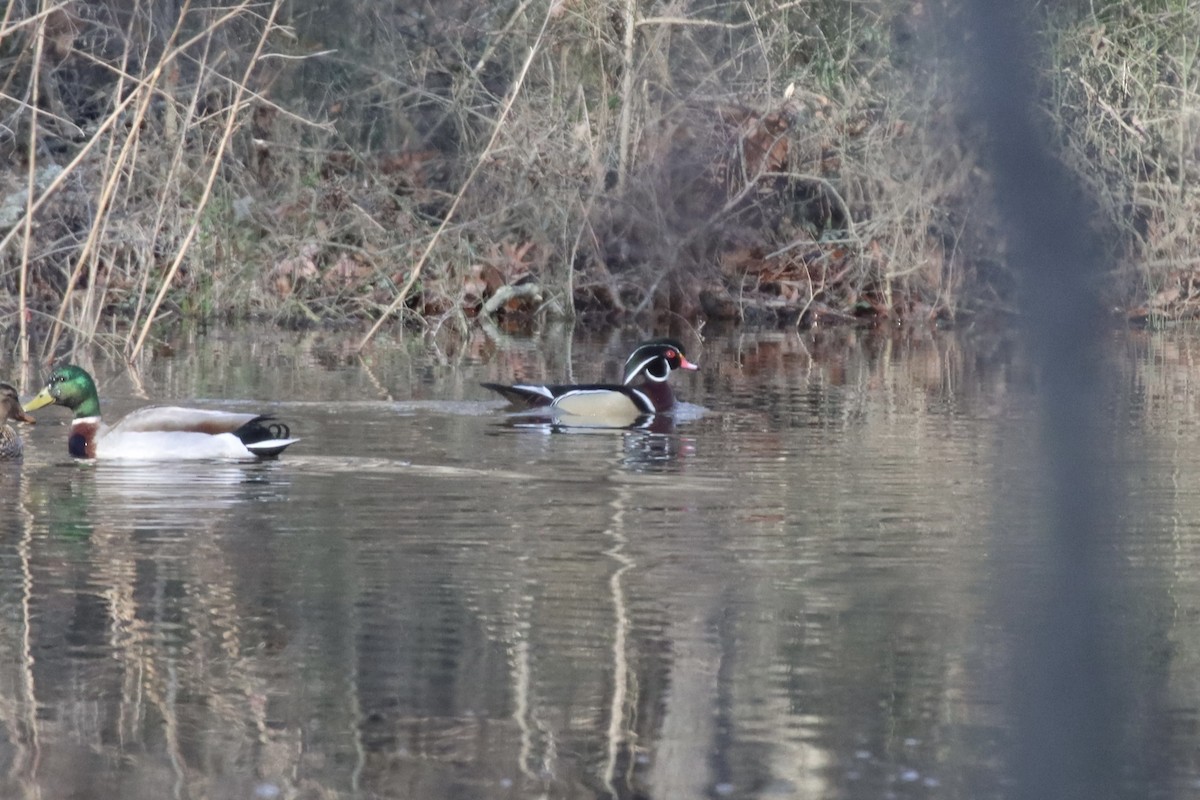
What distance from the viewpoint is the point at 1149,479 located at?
7.83m

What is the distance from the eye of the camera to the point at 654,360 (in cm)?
1413

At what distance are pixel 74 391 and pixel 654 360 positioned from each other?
4798mm

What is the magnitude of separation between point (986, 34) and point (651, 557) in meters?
6.13

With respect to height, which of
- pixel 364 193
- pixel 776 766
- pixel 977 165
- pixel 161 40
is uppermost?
pixel 161 40

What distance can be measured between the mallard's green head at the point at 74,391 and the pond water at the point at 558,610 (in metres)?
0.31

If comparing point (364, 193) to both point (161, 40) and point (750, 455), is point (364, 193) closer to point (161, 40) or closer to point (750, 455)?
point (161, 40)

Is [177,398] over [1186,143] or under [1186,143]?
under

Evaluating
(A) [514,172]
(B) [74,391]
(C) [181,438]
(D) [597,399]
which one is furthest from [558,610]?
(A) [514,172]

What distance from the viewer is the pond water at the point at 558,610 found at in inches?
153

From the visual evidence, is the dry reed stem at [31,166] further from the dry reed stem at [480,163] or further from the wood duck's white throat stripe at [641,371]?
the wood duck's white throat stripe at [641,371]

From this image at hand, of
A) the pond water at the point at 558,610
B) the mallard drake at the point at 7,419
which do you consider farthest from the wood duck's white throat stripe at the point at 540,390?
the mallard drake at the point at 7,419

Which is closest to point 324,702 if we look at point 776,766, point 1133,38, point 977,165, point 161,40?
point 776,766

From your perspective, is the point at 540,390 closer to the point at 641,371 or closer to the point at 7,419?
the point at 641,371

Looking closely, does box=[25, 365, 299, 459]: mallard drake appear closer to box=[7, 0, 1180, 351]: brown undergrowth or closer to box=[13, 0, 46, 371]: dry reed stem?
box=[13, 0, 46, 371]: dry reed stem
